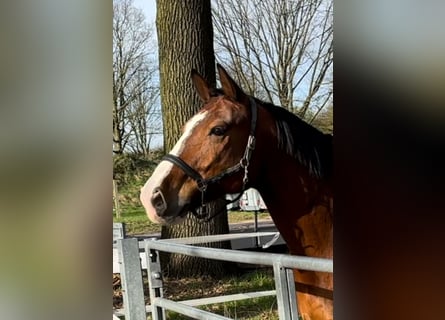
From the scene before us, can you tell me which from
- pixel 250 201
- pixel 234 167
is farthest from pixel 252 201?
pixel 234 167

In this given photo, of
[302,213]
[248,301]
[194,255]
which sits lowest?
[248,301]

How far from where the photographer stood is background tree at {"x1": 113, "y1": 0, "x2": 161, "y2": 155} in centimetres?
163

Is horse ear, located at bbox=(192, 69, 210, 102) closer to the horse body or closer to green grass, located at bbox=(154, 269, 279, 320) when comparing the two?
the horse body

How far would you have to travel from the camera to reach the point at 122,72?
1647 mm

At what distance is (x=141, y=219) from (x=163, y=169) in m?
0.23

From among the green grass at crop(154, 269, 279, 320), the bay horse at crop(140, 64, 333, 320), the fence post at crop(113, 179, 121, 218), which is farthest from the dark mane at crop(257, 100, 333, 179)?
the fence post at crop(113, 179, 121, 218)

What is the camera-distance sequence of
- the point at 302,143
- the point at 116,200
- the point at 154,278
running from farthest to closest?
1. the point at 154,278
2. the point at 116,200
3. the point at 302,143

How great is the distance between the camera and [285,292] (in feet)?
4.69

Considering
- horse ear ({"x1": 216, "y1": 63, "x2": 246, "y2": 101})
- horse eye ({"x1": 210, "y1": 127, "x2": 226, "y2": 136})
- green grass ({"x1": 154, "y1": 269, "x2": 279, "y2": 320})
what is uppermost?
horse ear ({"x1": 216, "y1": 63, "x2": 246, "y2": 101})

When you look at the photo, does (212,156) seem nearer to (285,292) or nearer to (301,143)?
(301,143)

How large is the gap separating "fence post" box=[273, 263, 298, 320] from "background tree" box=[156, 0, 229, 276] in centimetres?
20

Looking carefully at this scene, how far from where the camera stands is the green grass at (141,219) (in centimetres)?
149
